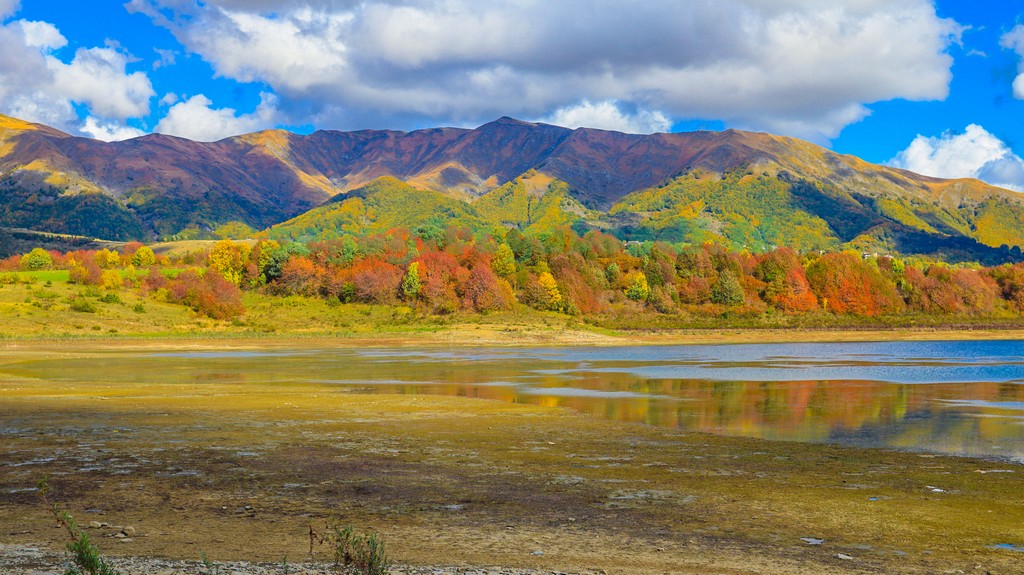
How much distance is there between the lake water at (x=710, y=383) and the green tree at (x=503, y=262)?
67409mm

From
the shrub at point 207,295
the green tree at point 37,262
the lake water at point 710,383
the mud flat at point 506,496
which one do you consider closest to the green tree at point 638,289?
the lake water at point 710,383

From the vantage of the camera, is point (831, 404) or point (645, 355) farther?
point (645, 355)

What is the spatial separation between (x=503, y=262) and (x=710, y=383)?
105 meters

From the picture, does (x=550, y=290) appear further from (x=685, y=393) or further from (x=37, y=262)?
(x=37, y=262)

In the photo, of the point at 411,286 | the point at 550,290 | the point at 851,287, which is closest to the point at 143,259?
the point at 411,286

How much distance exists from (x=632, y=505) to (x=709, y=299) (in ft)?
467

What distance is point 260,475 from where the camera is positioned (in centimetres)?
1867

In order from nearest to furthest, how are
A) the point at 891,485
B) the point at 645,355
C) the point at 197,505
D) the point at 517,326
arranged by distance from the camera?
the point at 197,505 < the point at 891,485 < the point at 645,355 < the point at 517,326

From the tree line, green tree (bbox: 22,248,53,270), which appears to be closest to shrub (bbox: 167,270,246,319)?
the tree line

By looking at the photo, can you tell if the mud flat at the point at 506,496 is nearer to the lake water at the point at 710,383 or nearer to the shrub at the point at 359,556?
the shrub at the point at 359,556

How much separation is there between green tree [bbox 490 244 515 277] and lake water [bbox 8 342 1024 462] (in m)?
67.4

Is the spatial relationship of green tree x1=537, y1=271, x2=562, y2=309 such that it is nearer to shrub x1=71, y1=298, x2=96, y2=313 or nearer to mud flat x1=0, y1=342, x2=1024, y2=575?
shrub x1=71, y1=298, x2=96, y2=313

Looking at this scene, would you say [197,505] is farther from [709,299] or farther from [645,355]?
[709,299]

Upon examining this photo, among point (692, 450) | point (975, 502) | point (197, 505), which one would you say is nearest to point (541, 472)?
point (692, 450)
